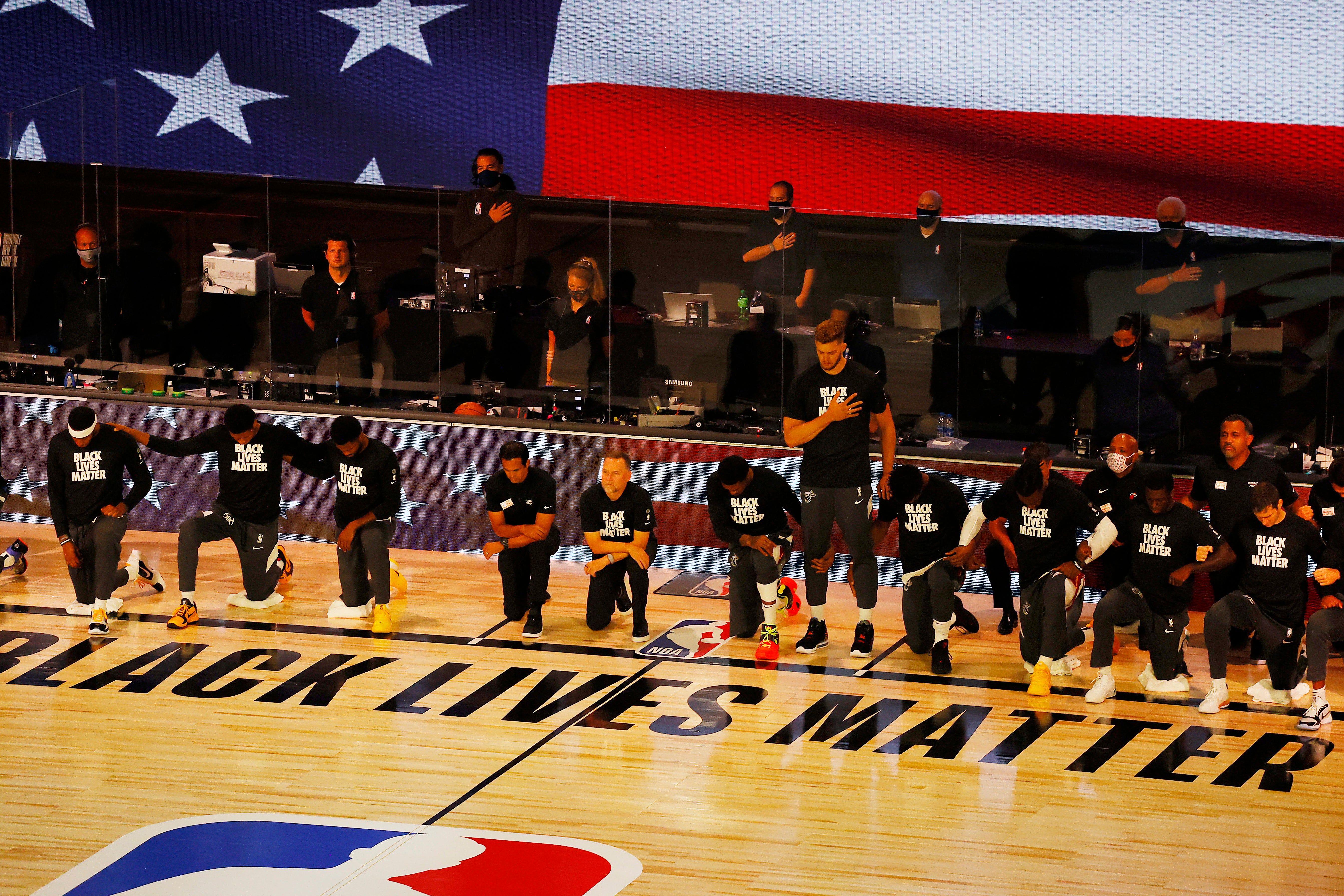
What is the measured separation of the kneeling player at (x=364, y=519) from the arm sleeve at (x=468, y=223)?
7.98ft

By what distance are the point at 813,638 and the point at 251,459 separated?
166 inches

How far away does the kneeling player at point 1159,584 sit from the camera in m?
9.35

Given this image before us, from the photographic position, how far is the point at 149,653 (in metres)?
10.1

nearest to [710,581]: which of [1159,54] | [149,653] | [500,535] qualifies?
[500,535]

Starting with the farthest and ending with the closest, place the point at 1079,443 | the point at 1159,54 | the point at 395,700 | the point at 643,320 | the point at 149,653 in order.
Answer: the point at 1159,54 → the point at 643,320 → the point at 1079,443 → the point at 149,653 → the point at 395,700

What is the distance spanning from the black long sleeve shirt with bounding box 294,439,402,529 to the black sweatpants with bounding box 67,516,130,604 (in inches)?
59.4

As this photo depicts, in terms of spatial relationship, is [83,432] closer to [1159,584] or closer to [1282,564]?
[1159,584]

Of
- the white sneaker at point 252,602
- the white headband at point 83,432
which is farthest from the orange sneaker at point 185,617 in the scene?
the white headband at point 83,432

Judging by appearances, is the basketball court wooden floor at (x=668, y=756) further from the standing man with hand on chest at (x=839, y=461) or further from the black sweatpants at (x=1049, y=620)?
the standing man with hand on chest at (x=839, y=461)

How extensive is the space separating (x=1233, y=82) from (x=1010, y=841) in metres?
8.40

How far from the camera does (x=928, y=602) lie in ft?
33.2

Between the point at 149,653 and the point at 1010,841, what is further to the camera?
the point at 149,653

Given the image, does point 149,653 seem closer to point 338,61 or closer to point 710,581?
point 710,581

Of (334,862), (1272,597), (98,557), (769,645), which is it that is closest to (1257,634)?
(1272,597)
